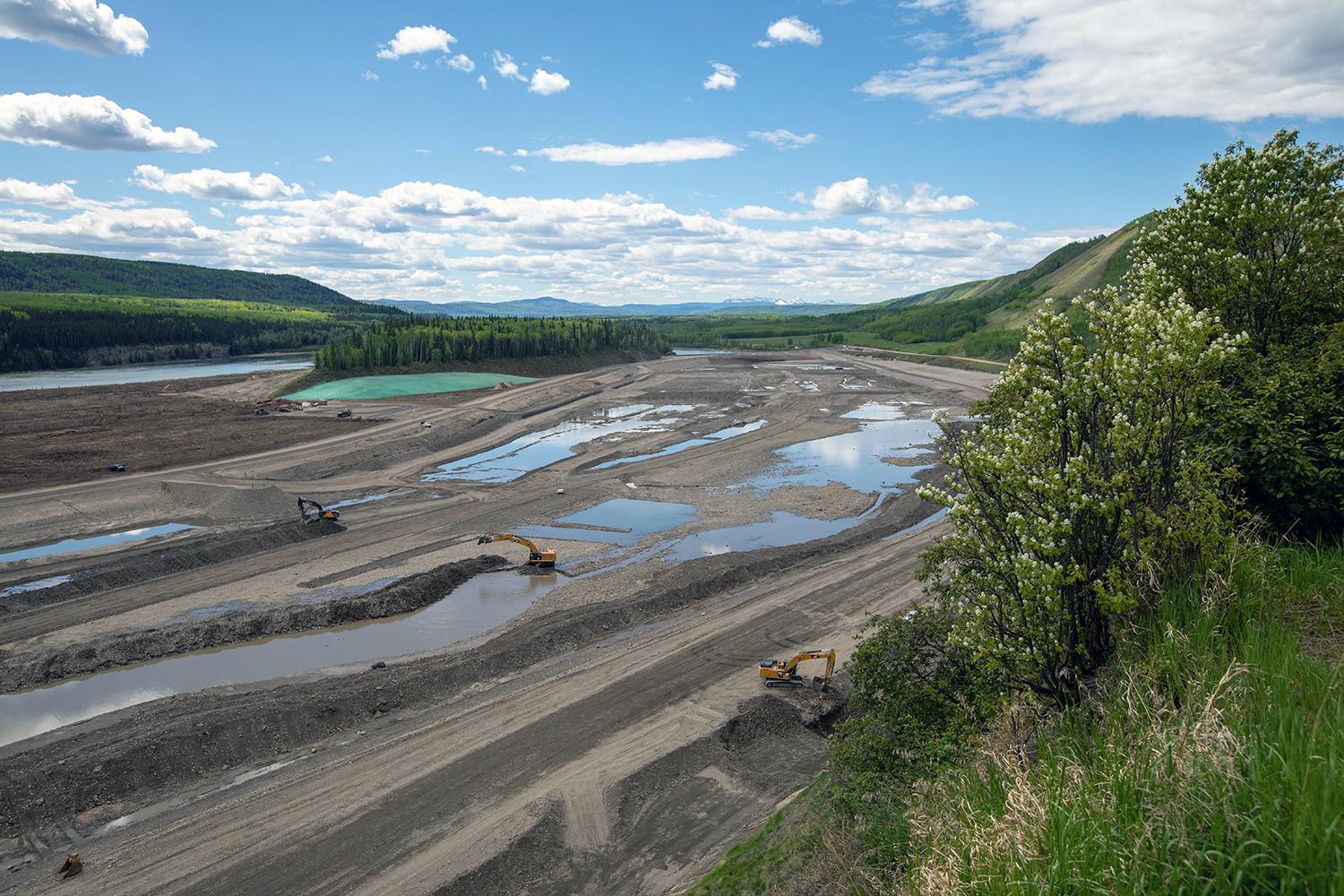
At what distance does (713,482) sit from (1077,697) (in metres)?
47.7

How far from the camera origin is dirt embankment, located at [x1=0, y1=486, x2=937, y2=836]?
72.1 feet

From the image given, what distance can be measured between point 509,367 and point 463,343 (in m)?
9.59

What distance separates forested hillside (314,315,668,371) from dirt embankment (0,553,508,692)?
9294 centimetres

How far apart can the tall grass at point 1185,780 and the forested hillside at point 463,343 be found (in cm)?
12430

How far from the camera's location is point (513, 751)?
23.5 meters

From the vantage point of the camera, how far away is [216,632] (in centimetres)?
3331

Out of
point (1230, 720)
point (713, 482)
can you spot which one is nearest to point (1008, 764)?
point (1230, 720)

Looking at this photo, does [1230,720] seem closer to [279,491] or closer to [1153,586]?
[1153,586]

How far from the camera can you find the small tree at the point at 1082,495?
12.2 meters

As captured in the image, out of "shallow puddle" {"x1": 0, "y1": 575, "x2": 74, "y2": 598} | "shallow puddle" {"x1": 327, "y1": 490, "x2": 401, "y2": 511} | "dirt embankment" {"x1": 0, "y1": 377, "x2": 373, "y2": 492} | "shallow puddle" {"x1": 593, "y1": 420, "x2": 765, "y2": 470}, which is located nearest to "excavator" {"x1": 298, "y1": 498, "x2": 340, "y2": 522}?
"shallow puddle" {"x1": 327, "y1": 490, "x2": 401, "y2": 511}

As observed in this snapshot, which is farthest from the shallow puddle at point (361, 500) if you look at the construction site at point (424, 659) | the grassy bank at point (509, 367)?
the grassy bank at point (509, 367)

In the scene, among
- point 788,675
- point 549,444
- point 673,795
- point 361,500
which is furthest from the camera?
point 549,444

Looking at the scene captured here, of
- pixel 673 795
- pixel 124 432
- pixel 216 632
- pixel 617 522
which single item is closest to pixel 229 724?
pixel 216 632

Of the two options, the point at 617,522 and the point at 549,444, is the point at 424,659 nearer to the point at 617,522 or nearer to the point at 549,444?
the point at 617,522
